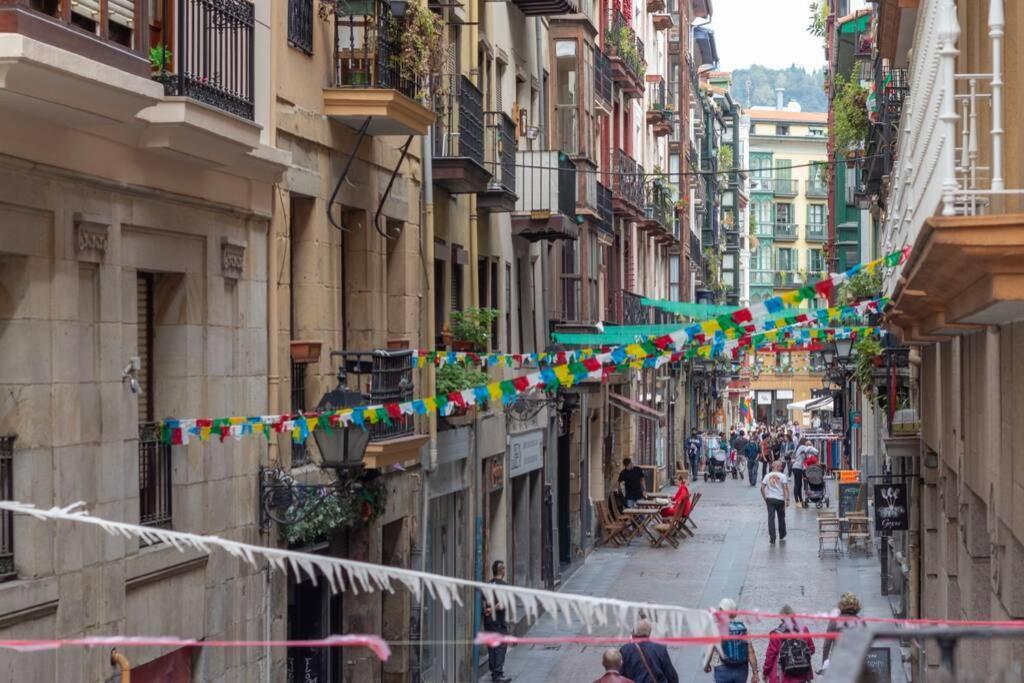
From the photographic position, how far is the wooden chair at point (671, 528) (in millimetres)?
36531

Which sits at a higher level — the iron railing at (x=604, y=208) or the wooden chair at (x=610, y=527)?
the iron railing at (x=604, y=208)

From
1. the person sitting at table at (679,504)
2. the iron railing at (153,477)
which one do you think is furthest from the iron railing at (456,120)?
the person sitting at table at (679,504)

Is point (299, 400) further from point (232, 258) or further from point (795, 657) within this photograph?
point (795, 657)

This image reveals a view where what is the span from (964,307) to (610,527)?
27920mm

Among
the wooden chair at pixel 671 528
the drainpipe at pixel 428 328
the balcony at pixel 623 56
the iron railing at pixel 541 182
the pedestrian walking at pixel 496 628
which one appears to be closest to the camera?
the drainpipe at pixel 428 328

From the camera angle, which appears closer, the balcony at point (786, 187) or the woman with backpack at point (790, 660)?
the woman with backpack at point (790, 660)

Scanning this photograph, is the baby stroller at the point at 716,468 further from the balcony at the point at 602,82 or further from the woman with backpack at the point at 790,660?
the woman with backpack at the point at 790,660

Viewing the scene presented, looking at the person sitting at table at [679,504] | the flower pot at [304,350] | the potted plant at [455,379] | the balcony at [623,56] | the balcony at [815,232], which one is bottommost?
the person sitting at table at [679,504]

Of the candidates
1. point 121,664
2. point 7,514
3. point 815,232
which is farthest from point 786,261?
point 7,514

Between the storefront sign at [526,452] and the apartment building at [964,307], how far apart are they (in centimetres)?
591

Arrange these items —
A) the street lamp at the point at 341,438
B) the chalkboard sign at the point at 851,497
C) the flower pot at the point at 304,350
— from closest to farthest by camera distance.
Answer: the street lamp at the point at 341,438, the flower pot at the point at 304,350, the chalkboard sign at the point at 851,497

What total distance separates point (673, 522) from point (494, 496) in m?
11.8

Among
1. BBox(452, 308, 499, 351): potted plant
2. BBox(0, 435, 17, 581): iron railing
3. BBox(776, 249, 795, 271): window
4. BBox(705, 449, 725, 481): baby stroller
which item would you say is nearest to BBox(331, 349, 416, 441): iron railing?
BBox(452, 308, 499, 351): potted plant

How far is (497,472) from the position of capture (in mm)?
25391
